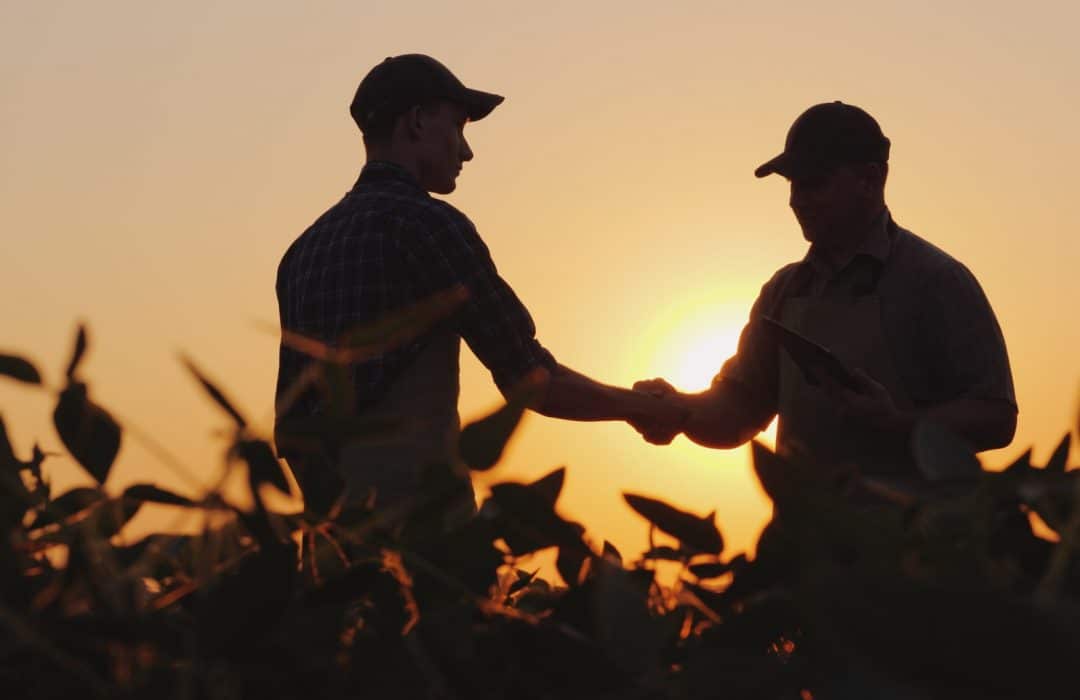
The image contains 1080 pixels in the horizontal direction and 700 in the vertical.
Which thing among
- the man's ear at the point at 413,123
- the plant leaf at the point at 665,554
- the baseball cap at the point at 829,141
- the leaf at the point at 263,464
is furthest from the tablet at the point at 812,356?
the leaf at the point at 263,464

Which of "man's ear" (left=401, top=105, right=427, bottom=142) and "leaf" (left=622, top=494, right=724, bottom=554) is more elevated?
"man's ear" (left=401, top=105, right=427, bottom=142)

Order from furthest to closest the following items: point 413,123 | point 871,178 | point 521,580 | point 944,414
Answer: point 871,178 → point 413,123 → point 944,414 → point 521,580

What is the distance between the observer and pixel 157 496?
69 cm

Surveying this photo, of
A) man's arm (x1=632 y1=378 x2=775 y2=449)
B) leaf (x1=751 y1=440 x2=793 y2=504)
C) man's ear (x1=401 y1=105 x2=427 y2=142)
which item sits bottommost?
leaf (x1=751 y1=440 x2=793 y2=504)

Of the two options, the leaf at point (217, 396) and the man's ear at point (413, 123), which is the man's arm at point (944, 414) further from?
the leaf at point (217, 396)

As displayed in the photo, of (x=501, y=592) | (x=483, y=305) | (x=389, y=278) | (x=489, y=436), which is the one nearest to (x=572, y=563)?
(x=501, y=592)

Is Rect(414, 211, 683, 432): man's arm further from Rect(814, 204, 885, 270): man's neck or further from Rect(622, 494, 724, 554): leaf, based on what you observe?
Rect(622, 494, 724, 554): leaf

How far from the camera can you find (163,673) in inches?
21.1

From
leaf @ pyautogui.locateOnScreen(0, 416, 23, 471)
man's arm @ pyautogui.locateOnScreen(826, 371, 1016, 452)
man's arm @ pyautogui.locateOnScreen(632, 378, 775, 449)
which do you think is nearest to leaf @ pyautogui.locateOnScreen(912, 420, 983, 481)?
leaf @ pyautogui.locateOnScreen(0, 416, 23, 471)

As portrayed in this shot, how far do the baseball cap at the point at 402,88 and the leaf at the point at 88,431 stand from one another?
4089 mm

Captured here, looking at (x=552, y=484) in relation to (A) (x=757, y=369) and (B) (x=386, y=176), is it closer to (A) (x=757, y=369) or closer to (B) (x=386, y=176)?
(B) (x=386, y=176)

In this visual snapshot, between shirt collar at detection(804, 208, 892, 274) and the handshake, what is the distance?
0.72m

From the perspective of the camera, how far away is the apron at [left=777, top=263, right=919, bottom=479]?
426cm

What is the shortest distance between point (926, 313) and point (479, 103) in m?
1.61
